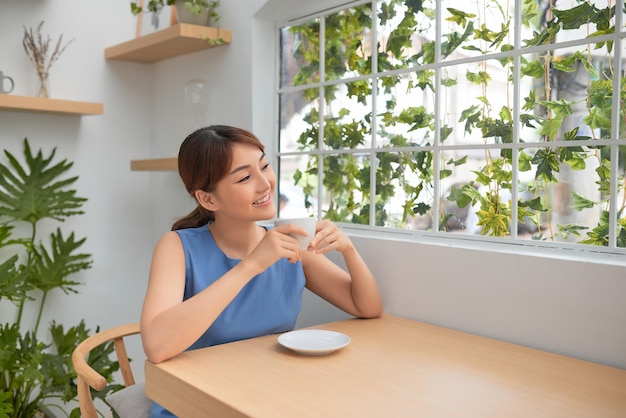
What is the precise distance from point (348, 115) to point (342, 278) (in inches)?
29.3

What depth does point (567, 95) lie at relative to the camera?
1.76 meters

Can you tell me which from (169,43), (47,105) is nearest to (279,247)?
(169,43)

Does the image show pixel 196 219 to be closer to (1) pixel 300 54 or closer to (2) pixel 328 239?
(2) pixel 328 239

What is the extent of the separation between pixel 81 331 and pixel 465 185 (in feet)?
6.29

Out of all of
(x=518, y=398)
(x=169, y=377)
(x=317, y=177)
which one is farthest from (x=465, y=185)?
(x=169, y=377)

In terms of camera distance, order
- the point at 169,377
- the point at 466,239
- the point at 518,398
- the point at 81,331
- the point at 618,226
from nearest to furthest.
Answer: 1. the point at 518,398
2. the point at 169,377
3. the point at 618,226
4. the point at 466,239
5. the point at 81,331

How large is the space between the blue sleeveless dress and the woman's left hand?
0.15m

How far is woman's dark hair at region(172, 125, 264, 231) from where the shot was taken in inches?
67.2

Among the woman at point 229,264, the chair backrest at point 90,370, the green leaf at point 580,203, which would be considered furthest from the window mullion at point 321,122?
the green leaf at point 580,203

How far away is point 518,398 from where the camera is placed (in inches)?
49.1

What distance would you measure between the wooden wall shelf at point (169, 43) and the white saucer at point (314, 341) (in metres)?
1.50

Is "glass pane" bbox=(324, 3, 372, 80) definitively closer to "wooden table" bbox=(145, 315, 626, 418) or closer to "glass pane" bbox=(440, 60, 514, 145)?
"glass pane" bbox=(440, 60, 514, 145)

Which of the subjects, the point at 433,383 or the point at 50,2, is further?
the point at 50,2

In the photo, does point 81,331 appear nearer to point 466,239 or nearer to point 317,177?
point 317,177
